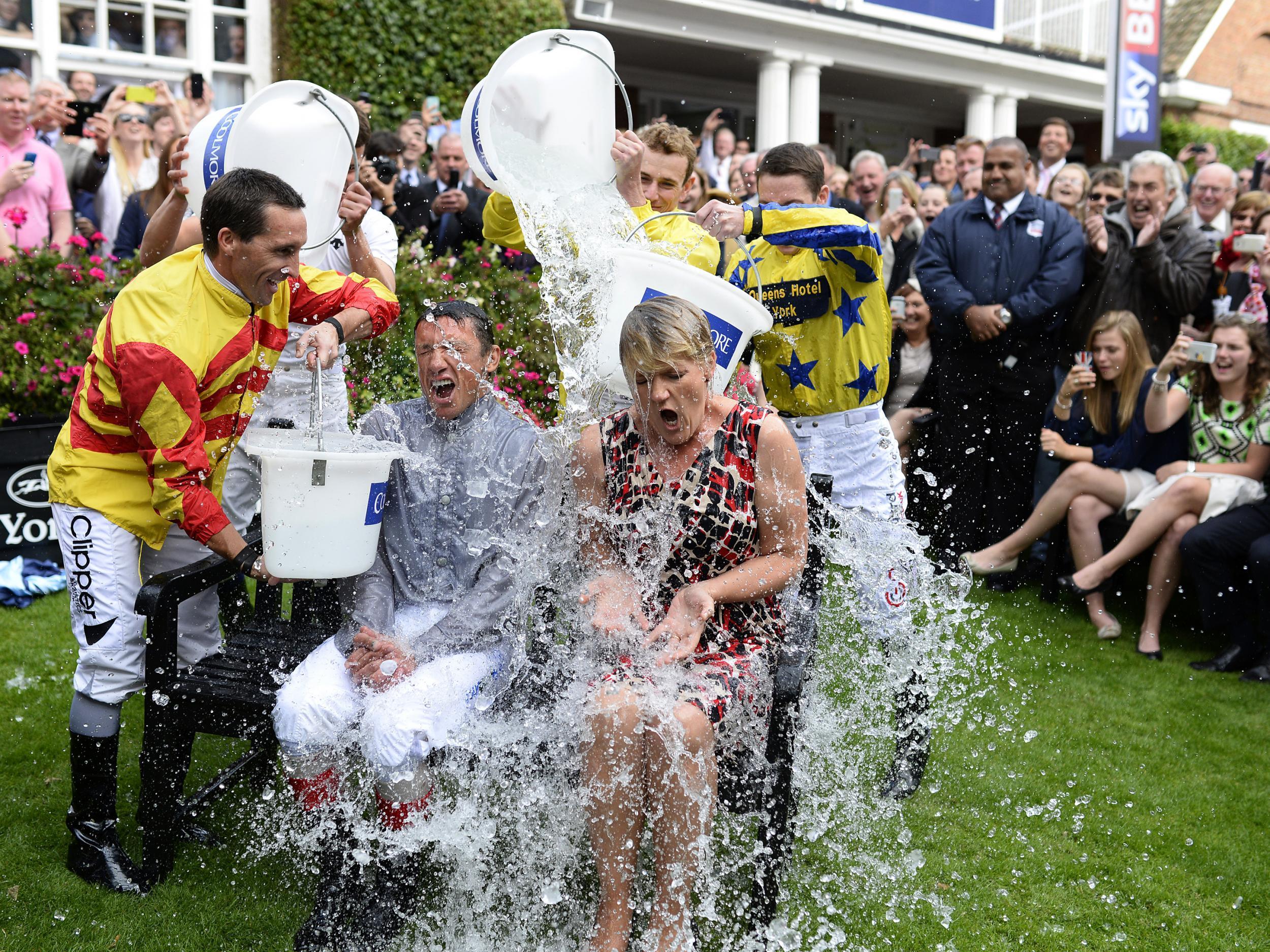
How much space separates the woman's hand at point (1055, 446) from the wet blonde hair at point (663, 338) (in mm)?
4188

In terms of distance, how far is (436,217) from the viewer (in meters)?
8.70

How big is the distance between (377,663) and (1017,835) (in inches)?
93.6

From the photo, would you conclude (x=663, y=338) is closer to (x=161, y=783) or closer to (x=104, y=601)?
(x=104, y=601)

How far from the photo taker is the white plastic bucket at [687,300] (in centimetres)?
341

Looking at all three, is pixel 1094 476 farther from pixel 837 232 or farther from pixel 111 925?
pixel 111 925

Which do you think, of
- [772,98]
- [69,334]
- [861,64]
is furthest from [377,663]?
[861,64]

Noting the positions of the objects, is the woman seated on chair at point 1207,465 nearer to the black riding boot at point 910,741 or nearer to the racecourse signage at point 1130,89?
the black riding boot at point 910,741

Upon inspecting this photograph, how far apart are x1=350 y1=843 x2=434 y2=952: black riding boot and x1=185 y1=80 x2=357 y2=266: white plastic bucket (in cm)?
215

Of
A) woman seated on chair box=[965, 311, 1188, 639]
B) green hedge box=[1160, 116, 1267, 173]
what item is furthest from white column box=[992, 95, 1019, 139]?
woman seated on chair box=[965, 311, 1188, 639]

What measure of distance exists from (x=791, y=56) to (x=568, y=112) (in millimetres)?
12924

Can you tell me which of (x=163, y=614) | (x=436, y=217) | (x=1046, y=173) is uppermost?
(x=1046, y=173)

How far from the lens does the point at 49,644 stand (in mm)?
5551

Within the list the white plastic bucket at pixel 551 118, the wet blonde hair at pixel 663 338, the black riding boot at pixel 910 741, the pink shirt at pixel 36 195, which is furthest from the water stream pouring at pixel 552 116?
the pink shirt at pixel 36 195

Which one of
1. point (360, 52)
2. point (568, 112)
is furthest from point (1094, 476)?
point (360, 52)
